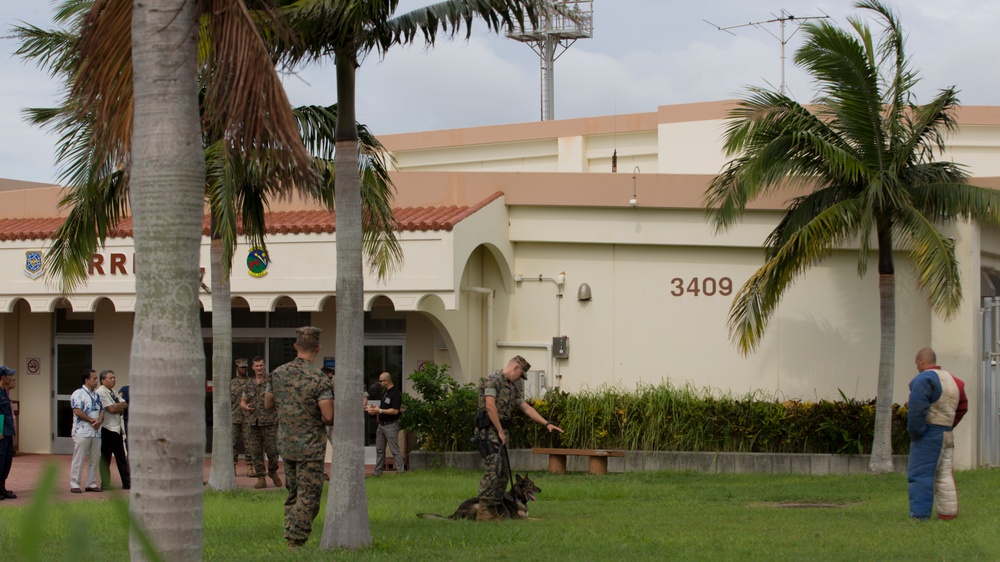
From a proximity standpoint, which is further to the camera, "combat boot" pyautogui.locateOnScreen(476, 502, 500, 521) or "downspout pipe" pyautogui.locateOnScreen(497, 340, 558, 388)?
"downspout pipe" pyautogui.locateOnScreen(497, 340, 558, 388)

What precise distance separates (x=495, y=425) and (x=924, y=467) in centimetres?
404

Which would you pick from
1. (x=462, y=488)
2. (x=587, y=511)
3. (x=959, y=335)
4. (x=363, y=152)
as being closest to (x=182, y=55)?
(x=363, y=152)

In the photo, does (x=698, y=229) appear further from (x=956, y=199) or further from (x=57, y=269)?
(x=57, y=269)

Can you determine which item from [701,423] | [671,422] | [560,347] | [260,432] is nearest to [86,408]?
[260,432]

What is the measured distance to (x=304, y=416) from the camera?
30.6ft

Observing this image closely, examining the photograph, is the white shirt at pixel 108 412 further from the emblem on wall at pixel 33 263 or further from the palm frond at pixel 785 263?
the palm frond at pixel 785 263

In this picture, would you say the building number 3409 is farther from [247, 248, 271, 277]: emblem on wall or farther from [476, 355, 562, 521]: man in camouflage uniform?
[476, 355, 562, 521]: man in camouflage uniform

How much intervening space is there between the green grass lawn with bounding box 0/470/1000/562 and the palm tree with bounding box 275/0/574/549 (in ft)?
1.49

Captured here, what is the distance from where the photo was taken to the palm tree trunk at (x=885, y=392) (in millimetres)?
16359

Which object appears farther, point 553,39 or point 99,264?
point 553,39

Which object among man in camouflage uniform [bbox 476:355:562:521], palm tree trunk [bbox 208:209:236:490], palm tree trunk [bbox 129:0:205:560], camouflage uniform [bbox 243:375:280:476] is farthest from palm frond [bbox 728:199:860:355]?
palm tree trunk [bbox 129:0:205:560]

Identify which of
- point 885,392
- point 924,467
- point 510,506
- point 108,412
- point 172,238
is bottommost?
point 510,506

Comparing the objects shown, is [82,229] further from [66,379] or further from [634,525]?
[66,379]

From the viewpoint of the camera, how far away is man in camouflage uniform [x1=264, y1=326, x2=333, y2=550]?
9.30m
